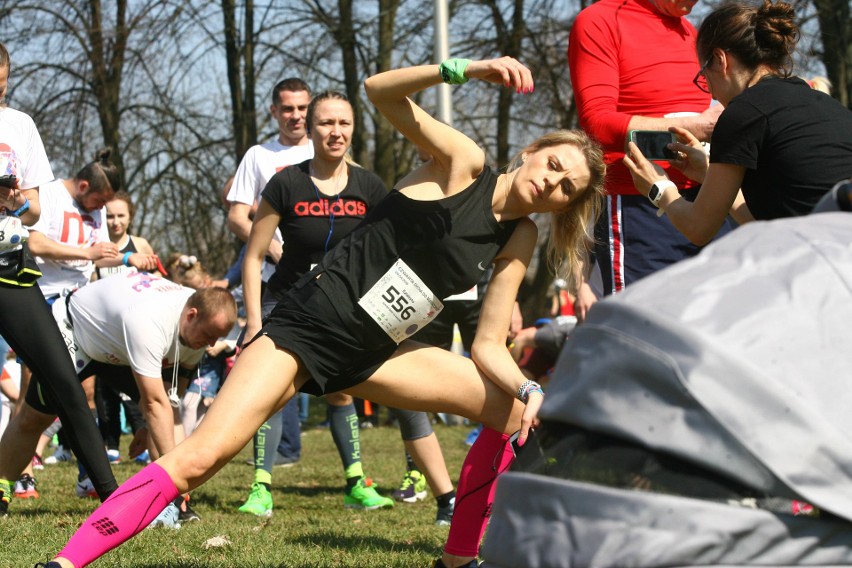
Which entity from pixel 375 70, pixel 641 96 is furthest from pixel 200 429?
pixel 375 70

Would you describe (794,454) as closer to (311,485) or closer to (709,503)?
(709,503)

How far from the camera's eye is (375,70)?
18.5 m

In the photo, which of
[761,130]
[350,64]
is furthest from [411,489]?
[350,64]

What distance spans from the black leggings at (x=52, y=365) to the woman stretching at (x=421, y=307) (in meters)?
1.55

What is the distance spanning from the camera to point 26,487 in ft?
21.7

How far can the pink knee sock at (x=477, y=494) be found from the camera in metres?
4.04

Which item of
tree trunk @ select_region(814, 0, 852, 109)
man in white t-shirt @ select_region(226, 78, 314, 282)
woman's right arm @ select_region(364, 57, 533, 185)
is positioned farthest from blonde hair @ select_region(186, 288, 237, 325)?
tree trunk @ select_region(814, 0, 852, 109)

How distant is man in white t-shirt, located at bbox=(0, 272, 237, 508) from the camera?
5.57 metres

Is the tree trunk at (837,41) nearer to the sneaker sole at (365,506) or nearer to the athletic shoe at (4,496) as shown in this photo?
the sneaker sole at (365,506)

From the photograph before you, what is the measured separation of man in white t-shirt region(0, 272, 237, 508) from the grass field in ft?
1.63

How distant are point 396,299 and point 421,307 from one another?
0.33ft

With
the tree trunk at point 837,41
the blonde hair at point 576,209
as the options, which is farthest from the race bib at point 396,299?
the tree trunk at point 837,41

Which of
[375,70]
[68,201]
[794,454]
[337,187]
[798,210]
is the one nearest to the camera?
[794,454]

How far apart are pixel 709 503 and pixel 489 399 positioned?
214 cm
